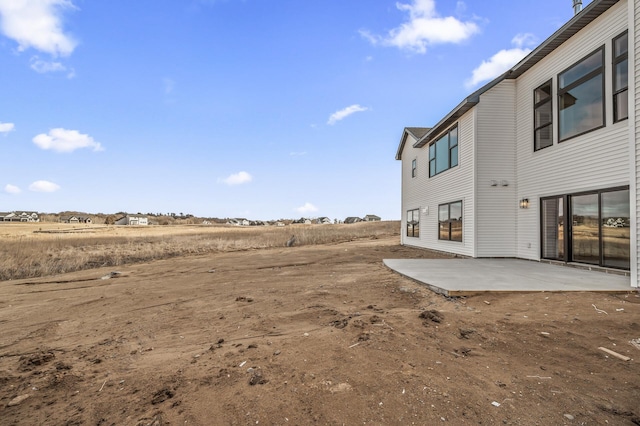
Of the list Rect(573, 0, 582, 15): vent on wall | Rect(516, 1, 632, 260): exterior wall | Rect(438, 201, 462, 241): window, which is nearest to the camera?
Rect(516, 1, 632, 260): exterior wall

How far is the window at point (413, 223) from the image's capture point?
16.5 meters

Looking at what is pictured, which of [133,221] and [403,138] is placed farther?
[133,221]

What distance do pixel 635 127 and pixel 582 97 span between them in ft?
9.19

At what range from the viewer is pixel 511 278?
6.79 metres

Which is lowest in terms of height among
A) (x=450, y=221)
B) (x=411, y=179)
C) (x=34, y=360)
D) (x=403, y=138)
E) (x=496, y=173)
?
(x=34, y=360)

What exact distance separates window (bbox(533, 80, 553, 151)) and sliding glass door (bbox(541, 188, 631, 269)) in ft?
6.01

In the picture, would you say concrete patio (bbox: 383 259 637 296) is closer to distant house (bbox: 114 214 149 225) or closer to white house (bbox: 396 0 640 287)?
white house (bbox: 396 0 640 287)

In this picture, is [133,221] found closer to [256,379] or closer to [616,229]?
[256,379]

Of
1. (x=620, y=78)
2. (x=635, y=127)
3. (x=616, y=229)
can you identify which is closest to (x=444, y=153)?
(x=620, y=78)

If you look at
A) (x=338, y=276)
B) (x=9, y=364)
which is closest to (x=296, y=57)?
(x=338, y=276)

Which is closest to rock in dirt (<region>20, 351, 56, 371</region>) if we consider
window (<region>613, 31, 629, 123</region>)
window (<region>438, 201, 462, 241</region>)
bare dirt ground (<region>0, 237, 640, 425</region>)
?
bare dirt ground (<region>0, 237, 640, 425</region>)

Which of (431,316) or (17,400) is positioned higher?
(431,316)

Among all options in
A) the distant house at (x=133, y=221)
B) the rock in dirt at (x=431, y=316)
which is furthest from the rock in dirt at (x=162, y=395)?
the distant house at (x=133, y=221)

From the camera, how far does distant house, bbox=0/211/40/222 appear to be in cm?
7906
